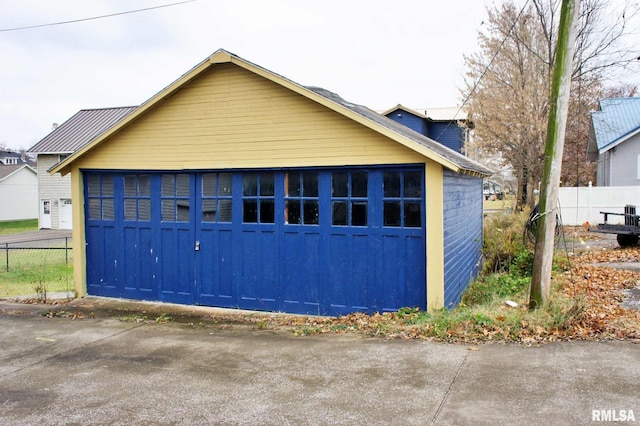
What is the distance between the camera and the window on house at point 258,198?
9.66 m

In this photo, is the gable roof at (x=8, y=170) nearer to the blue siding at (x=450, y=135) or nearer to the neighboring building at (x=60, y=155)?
the neighboring building at (x=60, y=155)

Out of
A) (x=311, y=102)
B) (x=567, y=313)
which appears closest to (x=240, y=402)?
(x=567, y=313)

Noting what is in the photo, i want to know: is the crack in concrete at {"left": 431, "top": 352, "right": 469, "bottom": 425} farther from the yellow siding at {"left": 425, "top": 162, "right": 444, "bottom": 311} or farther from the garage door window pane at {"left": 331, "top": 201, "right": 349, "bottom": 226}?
the garage door window pane at {"left": 331, "top": 201, "right": 349, "bottom": 226}

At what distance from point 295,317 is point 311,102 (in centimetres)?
356

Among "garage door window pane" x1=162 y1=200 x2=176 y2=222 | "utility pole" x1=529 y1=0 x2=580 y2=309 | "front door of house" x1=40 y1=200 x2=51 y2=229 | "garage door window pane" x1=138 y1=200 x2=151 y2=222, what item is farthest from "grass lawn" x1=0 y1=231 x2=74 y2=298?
"front door of house" x1=40 y1=200 x2=51 y2=229

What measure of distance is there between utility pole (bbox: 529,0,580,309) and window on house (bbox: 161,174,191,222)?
618cm

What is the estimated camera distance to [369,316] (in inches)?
345

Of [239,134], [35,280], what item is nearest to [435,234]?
[239,134]

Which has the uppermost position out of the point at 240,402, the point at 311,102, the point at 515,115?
the point at 515,115

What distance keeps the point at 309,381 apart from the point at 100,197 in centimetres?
709

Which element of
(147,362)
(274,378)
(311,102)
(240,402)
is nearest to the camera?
(240,402)

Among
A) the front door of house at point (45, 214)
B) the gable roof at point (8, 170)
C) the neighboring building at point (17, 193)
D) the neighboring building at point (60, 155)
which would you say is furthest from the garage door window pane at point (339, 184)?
the gable roof at point (8, 170)

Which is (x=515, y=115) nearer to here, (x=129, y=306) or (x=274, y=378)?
(x=129, y=306)

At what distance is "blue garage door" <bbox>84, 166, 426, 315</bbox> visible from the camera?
8758 mm
